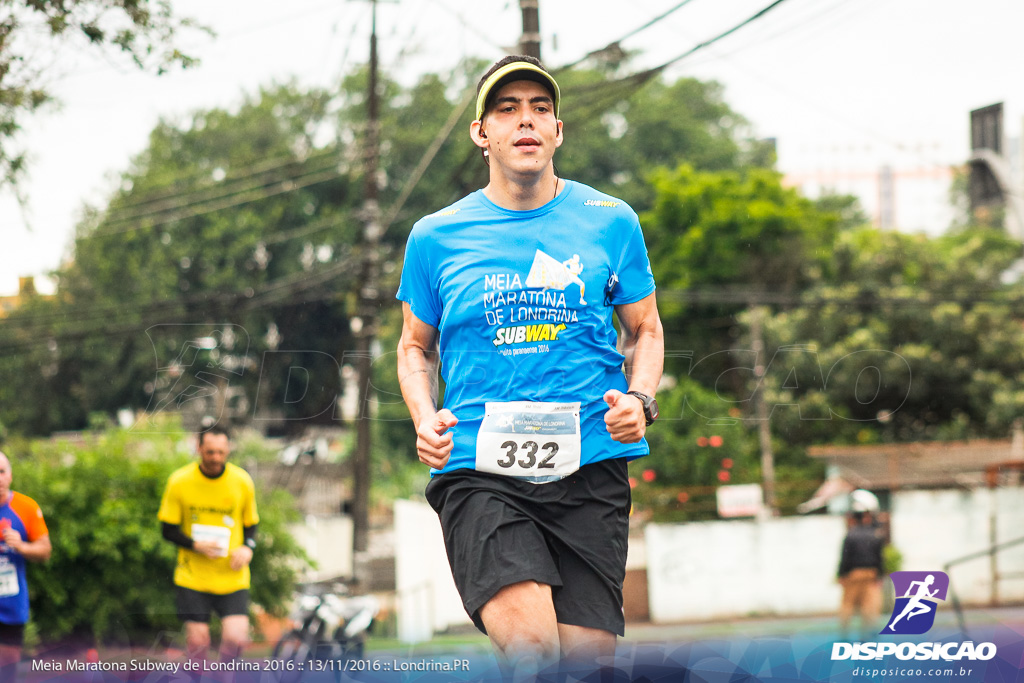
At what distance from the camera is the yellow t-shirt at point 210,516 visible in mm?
6492

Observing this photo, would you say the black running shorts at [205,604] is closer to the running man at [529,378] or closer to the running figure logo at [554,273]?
the running man at [529,378]

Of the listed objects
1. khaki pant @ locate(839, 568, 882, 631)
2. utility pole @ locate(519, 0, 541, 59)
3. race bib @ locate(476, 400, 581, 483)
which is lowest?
khaki pant @ locate(839, 568, 882, 631)

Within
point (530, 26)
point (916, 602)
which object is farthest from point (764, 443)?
point (916, 602)

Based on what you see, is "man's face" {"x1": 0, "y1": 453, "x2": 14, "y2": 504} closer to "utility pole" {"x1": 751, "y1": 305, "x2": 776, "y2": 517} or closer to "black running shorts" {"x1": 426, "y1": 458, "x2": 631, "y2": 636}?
"black running shorts" {"x1": 426, "y1": 458, "x2": 631, "y2": 636}

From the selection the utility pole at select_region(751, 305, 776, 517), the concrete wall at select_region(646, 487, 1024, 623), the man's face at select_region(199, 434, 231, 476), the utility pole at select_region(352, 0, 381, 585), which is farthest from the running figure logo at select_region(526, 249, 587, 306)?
the utility pole at select_region(751, 305, 776, 517)

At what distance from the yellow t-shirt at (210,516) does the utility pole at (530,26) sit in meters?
3.71

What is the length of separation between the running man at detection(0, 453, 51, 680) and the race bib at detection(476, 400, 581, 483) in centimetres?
348

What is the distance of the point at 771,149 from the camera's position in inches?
1797

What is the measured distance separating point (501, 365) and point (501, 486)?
32cm

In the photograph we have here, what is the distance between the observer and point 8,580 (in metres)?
5.14

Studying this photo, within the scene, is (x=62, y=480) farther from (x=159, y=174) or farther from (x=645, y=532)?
(x=159, y=174)

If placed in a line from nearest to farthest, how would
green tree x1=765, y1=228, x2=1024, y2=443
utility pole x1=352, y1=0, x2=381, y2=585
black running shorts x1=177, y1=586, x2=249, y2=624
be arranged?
black running shorts x1=177, y1=586, x2=249, y2=624 → utility pole x1=352, y1=0, x2=381, y2=585 → green tree x1=765, y1=228, x2=1024, y2=443

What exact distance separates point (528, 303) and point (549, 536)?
602 mm

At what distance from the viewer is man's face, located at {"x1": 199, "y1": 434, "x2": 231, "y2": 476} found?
6496 mm
